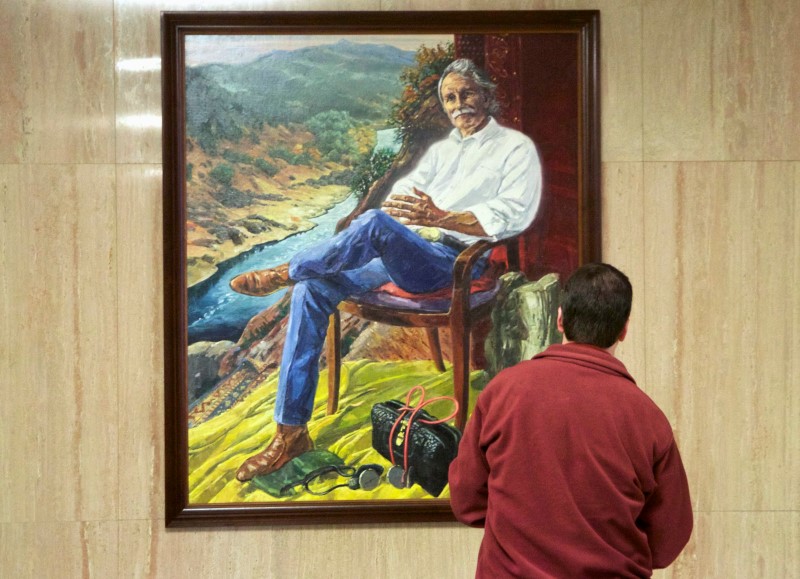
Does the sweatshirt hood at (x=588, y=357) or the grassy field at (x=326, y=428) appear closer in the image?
the sweatshirt hood at (x=588, y=357)

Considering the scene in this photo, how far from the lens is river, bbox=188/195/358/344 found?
6.95 feet

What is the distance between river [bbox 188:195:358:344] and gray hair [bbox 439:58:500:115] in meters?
0.45

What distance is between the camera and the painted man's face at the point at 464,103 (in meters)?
2.14

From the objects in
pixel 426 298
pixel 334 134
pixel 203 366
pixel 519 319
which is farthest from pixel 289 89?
Result: pixel 519 319

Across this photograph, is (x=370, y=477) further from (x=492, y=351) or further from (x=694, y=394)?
(x=694, y=394)

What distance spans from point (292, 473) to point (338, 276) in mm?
566

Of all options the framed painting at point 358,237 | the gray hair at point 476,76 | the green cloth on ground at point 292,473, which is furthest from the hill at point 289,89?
the green cloth on ground at point 292,473

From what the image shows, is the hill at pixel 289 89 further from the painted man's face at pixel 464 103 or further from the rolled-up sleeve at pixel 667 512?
the rolled-up sleeve at pixel 667 512

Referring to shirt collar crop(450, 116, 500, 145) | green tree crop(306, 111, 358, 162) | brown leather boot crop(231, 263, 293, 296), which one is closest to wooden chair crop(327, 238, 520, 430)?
brown leather boot crop(231, 263, 293, 296)

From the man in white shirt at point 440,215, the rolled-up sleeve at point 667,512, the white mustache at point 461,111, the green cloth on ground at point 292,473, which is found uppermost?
the white mustache at point 461,111

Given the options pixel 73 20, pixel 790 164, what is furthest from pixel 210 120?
pixel 790 164

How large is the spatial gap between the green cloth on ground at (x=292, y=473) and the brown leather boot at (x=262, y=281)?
47cm

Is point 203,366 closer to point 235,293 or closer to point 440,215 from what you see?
point 235,293

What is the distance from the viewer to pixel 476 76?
2146 millimetres
